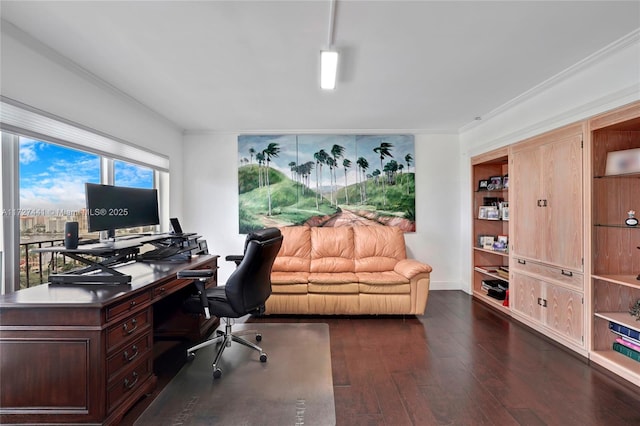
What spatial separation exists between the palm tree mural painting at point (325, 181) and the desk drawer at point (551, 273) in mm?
1595

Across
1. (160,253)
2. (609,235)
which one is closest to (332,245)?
(160,253)

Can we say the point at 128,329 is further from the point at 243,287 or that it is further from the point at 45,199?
the point at 45,199

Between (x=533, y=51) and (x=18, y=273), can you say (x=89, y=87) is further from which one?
(x=533, y=51)

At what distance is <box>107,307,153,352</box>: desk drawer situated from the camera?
1.72m

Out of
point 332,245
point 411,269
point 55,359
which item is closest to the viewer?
point 55,359

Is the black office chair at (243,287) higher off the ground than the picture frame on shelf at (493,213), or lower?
lower

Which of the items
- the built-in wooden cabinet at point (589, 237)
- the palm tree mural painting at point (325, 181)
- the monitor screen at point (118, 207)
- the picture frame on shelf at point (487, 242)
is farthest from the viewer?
the palm tree mural painting at point (325, 181)

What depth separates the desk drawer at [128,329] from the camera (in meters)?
1.72

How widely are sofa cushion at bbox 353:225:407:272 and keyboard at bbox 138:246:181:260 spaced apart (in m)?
2.25

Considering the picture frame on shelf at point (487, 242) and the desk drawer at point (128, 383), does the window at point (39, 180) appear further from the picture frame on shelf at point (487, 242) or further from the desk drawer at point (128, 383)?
the picture frame on shelf at point (487, 242)

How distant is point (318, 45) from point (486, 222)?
359cm

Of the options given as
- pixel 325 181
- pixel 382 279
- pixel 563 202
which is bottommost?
pixel 382 279

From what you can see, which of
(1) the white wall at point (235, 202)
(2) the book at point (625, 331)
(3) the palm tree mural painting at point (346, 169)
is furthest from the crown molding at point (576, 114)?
(3) the palm tree mural painting at point (346, 169)

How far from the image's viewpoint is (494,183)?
13.4 ft
